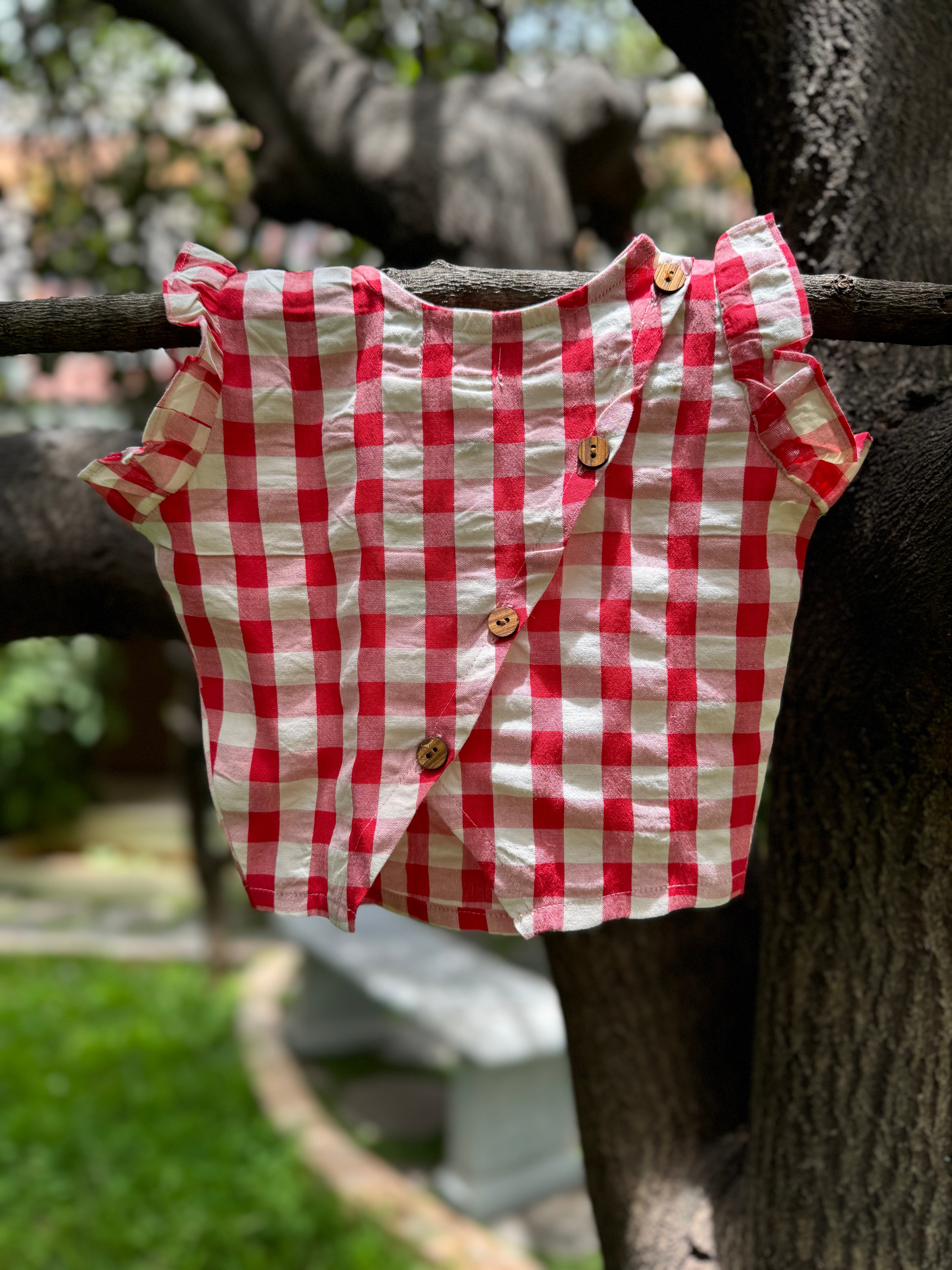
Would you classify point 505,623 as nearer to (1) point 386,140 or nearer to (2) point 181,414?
(2) point 181,414

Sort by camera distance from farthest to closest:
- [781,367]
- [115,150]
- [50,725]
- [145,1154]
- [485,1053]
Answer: [50,725]
[115,150]
[145,1154]
[485,1053]
[781,367]

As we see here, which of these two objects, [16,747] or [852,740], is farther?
[16,747]

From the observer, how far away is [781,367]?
0.97 metres

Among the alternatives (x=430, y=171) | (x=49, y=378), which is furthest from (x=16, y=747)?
(x=430, y=171)

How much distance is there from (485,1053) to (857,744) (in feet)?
7.25

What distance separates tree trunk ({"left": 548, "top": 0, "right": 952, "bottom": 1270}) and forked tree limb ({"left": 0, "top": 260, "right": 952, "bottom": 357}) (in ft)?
0.61

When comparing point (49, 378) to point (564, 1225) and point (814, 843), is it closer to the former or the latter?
point (814, 843)

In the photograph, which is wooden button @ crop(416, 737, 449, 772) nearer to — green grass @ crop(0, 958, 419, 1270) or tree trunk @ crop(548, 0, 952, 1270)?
tree trunk @ crop(548, 0, 952, 1270)

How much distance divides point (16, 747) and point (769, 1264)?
20.4 feet

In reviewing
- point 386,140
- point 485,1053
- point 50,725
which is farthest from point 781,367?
point 50,725

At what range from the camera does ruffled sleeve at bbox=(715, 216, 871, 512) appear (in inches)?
37.9

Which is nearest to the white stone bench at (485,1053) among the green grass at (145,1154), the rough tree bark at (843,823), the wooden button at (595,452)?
the green grass at (145,1154)

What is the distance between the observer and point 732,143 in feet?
5.13

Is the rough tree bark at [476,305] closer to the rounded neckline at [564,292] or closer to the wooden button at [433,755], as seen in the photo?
the rounded neckline at [564,292]
